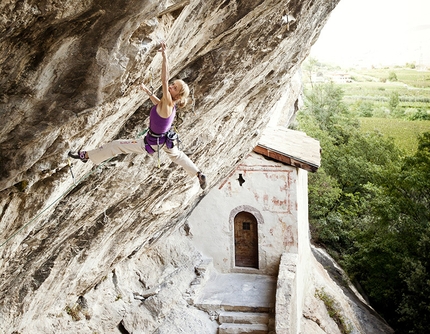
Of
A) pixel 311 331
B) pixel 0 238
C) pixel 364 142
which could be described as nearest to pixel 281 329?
pixel 311 331

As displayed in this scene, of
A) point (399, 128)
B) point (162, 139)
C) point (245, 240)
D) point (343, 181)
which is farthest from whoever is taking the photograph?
point (399, 128)

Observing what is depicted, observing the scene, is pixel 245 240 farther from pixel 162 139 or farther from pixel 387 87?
pixel 387 87

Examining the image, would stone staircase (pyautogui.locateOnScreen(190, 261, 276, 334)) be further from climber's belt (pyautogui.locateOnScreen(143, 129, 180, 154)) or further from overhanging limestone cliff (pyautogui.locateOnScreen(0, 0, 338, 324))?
climber's belt (pyautogui.locateOnScreen(143, 129, 180, 154))

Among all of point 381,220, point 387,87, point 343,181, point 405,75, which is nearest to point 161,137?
point 381,220

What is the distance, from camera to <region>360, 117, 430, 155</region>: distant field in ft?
121

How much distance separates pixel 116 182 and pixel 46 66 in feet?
11.0

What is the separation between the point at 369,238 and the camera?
2023cm

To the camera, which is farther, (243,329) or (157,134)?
(243,329)

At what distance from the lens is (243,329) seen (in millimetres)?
A: 11867

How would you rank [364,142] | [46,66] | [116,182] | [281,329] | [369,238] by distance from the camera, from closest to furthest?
[46,66] < [116,182] < [281,329] < [369,238] < [364,142]

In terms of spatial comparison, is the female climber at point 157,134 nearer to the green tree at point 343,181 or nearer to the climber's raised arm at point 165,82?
the climber's raised arm at point 165,82

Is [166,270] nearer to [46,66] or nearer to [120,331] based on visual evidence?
[120,331]

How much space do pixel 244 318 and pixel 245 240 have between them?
3.01m

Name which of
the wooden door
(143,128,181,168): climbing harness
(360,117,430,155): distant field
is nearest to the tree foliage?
the wooden door
